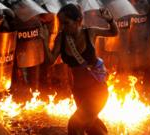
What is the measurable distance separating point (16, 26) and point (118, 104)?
252 cm

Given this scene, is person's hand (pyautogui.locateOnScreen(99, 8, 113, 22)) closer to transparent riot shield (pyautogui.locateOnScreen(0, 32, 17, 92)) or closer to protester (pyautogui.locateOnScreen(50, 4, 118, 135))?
protester (pyautogui.locateOnScreen(50, 4, 118, 135))

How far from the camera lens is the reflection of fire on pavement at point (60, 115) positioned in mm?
7829

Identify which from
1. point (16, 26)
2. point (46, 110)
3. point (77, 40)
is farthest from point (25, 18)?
point (77, 40)

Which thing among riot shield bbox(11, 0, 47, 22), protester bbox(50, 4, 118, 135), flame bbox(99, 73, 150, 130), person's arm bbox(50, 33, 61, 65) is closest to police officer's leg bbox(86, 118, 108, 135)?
protester bbox(50, 4, 118, 135)

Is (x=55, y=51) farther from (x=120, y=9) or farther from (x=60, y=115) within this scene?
(x=120, y=9)

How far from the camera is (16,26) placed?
8.48 m

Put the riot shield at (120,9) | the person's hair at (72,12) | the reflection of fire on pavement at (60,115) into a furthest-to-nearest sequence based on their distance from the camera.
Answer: the riot shield at (120,9) < the reflection of fire on pavement at (60,115) < the person's hair at (72,12)

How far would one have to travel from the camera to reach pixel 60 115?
866 cm

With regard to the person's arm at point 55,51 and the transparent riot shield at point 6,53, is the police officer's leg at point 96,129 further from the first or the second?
the transparent riot shield at point 6,53

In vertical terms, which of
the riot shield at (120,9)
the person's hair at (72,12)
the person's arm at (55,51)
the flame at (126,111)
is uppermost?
the person's hair at (72,12)

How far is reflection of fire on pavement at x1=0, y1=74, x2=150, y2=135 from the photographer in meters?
7.83

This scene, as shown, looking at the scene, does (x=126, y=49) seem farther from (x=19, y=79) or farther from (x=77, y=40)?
(x=77, y=40)

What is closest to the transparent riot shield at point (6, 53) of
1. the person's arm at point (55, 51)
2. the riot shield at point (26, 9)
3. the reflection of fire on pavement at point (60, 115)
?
the riot shield at point (26, 9)

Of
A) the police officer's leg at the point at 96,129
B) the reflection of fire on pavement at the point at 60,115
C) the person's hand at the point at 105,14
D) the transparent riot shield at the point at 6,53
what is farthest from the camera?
the transparent riot shield at the point at 6,53
